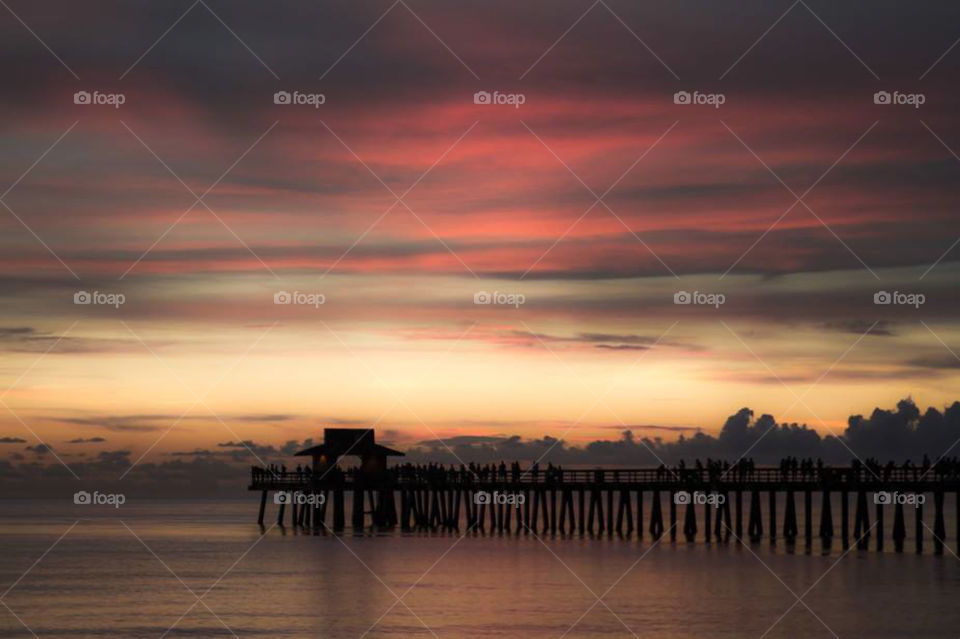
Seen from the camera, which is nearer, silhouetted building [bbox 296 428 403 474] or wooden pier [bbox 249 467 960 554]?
wooden pier [bbox 249 467 960 554]

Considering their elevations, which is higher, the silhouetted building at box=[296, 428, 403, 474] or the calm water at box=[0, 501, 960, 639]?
the silhouetted building at box=[296, 428, 403, 474]

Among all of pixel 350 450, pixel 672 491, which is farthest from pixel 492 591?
pixel 350 450

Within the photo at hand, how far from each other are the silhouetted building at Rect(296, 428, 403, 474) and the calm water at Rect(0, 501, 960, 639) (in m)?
5.71

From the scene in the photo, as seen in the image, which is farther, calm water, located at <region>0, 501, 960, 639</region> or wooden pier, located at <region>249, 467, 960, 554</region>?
wooden pier, located at <region>249, 467, 960, 554</region>

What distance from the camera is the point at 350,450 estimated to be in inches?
3354

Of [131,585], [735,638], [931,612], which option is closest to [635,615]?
[735,638]

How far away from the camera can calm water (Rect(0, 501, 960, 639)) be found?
45.8m

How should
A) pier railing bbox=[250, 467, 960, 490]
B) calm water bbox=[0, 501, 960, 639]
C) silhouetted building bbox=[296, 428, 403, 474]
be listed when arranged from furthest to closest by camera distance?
silhouetted building bbox=[296, 428, 403, 474], pier railing bbox=[250, 467, 960, 490], calm water bbox=[0, 501, 960, 639]

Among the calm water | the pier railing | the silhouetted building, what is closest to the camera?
the calm water

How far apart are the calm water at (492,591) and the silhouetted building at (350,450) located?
18.7 feet

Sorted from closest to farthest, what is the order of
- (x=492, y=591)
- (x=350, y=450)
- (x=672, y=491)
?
(x=492, y=591)
(x=672, y=491)
(x=350, y=450)

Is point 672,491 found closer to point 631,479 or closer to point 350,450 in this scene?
point 631,479

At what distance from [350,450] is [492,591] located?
31.4 meters

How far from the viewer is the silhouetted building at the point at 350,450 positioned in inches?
3351
